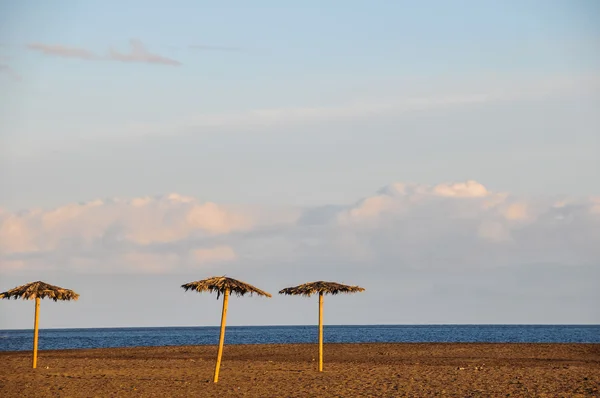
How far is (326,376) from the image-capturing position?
30.0m

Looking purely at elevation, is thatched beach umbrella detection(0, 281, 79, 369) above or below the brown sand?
above

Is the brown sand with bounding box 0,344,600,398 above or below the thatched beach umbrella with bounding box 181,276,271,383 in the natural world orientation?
below

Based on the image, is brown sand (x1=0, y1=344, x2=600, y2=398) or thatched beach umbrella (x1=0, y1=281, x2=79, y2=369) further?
thatched beach umbrella (x1=0, y1=281, x2=79, y2=369)

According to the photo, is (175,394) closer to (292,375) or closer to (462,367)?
(292,375)

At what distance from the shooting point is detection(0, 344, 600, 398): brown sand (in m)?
25.7

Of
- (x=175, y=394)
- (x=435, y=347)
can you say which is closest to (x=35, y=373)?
(x=175, y=394)

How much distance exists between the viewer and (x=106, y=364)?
1491 inches

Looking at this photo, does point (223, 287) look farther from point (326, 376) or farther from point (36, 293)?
point (36, 293)

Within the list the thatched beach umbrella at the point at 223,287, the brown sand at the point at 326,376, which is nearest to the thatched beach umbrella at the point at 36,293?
the brown sand at the point at 326,376

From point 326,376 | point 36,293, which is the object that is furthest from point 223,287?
point 36,293

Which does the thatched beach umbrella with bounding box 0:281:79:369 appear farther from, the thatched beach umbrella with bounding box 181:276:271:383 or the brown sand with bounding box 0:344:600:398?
the thatched beach umbrella with bounding box 181:276:271:383

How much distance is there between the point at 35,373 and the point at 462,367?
16467mm

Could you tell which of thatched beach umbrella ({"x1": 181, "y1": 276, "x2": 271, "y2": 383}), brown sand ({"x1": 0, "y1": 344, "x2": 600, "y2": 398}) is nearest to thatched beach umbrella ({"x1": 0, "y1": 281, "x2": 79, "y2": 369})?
brown sand ({"x1": 0, "y1": 344, "x2": 600, "y2": 398})

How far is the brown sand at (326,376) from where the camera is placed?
2566cm
